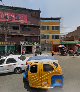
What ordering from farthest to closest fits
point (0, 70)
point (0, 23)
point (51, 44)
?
point (51, 44) → point (0, 23) → point (0, 70)

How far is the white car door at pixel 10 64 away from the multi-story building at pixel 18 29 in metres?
41.1

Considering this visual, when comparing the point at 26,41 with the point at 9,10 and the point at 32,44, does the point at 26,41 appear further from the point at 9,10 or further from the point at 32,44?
the point at 9,10

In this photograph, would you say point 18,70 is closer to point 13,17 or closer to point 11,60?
point 11,60

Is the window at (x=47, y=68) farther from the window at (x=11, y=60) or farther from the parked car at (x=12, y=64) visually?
the window at (x=11, y=60)

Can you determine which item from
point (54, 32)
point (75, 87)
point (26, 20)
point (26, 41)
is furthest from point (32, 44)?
point (75, 87)

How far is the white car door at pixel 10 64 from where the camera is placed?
2344cm

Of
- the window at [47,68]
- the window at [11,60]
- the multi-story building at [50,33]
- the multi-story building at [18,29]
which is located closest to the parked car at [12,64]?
the window at [11,60]

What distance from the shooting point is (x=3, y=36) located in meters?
66.9

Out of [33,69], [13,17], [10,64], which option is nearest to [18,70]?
[10,64]

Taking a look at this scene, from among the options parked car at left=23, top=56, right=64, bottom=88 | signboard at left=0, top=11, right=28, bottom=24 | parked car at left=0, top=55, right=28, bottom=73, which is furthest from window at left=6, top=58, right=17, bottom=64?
signboard at left=0, top=11, right=28, bottom=24

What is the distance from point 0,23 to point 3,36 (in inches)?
123

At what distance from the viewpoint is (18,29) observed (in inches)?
2692

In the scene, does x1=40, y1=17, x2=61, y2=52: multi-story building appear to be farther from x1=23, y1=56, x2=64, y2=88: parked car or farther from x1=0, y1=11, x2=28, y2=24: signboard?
x1=23, y1=56, x2=64, y2=88: parked car

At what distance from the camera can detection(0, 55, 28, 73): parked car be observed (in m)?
23.3
